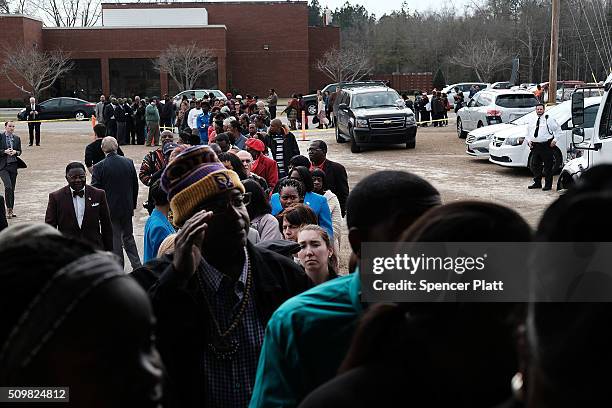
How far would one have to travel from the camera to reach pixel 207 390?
124 inches

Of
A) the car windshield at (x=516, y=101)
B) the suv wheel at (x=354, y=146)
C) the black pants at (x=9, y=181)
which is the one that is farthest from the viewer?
the car windshield at (x=516, y=101)

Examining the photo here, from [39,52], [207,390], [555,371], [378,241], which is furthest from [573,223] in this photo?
[39,52]

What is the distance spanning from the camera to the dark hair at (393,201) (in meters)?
2.60

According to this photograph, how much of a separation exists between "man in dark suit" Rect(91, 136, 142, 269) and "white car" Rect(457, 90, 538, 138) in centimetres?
1771

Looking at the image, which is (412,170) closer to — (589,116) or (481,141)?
(481,141)

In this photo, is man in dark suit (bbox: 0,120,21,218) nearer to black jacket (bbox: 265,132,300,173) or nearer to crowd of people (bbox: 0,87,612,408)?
black jacket (bbox: 265,132,300,173)

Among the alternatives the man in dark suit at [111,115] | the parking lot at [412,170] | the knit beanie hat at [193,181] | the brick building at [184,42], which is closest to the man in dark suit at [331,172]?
the parking lot at [412,170]

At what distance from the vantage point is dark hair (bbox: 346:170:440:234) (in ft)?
8.52

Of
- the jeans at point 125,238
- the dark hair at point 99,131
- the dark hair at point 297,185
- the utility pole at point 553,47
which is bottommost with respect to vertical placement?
the jeans at point 125,238

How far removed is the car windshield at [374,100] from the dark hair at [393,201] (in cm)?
2426

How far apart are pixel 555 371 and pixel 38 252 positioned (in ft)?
3.31

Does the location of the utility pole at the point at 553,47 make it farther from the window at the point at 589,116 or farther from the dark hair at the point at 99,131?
the dark hair at the point at 99,131

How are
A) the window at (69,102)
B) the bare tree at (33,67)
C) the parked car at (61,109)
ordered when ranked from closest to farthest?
1. the parked car at (61,109)
2. the window at (69,102)
3. the bare tree at (33,67)

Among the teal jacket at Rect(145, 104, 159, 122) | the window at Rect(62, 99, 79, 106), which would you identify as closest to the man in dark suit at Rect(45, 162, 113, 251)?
the teal jacket at Rect(145, 104, 159, 122)
